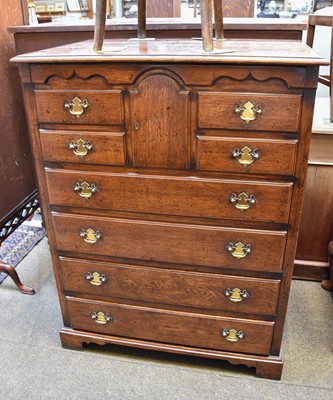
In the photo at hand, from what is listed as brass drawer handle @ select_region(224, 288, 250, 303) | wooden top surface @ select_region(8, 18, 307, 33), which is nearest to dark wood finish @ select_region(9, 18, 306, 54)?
wooden top surface @ select_region(8, 18, 307, 33)

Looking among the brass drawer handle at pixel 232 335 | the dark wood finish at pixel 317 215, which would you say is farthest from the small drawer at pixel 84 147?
the dark wood finish at pixel 317 215

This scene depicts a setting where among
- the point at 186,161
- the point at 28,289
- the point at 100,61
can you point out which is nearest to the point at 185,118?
the point at 186,161

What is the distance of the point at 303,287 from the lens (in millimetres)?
1925

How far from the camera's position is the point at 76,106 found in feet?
3.88

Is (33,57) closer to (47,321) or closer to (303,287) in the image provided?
(47,321)

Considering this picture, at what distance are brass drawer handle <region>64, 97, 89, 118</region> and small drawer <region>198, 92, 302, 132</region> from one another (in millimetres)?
338

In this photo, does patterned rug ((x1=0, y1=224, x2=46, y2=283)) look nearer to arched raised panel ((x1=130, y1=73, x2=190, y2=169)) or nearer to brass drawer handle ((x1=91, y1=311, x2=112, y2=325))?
brass drawer handle ((x1=91, y1=311, x2=112, y2=325))

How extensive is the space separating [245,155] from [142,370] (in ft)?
2.94

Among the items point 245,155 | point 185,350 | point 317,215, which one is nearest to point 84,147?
point 245,155

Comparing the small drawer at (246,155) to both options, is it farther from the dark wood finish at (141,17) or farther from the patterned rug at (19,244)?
the patterned rug at (19,244)

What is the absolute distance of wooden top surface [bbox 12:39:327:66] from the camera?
1.02 meters

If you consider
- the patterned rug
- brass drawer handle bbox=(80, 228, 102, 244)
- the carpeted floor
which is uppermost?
brass drawer handle bbox=(80, 228, 102, 244)

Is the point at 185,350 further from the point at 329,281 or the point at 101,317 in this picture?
the point at 329,281

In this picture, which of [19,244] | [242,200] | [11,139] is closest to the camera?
[242,200]
